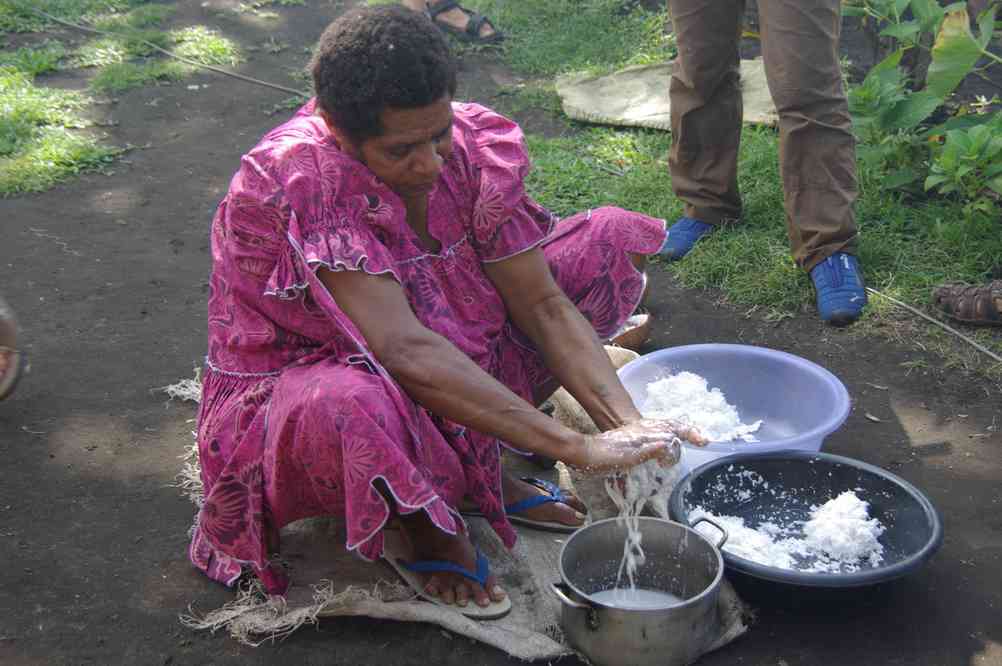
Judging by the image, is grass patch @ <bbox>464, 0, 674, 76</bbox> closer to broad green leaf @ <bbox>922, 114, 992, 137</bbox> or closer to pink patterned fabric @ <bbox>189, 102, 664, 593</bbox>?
broad green leaf @ <bbox>922, 114, 992, 137</bbox>

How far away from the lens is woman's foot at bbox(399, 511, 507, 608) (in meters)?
2.13

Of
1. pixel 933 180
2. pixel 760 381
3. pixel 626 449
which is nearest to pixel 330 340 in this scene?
pixel 626 449

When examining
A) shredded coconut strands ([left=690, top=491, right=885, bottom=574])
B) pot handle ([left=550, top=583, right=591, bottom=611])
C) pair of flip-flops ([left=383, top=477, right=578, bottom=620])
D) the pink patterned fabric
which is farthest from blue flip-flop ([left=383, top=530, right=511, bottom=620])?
shredded coconut strands ([left=690, top=491, right=885, bottom=574])

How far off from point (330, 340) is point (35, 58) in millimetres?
4768

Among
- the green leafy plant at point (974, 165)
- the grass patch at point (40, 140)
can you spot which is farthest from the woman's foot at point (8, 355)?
the green leafy plant at point (974, 165)

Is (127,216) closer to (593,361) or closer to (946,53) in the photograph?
(593,361)

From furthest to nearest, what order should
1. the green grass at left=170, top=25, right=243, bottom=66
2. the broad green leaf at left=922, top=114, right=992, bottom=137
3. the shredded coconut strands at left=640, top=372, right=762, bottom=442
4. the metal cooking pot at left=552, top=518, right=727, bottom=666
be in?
the green grass at left=170, top=25, right=243, bottom=66
the broad green leaf at left=922, top=114, right=992, bottom=137
the shredded coconut strands at left=640, top=372, right=762, bottom=442
the metal cooking pot at left=552, top=518, right=727, bottom=666

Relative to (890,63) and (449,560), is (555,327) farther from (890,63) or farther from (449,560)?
(890,63)

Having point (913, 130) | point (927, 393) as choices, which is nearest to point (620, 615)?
point (927, 393)

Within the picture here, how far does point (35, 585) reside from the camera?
7.44 ft

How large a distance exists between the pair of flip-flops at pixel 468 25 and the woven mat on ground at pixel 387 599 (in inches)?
172

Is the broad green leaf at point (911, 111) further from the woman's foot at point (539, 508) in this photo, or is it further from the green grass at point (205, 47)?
the green grass at point (205, 47)

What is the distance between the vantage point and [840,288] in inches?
132

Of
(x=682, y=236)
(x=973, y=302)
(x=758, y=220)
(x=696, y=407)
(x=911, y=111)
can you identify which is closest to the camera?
(x=696, y=407)
